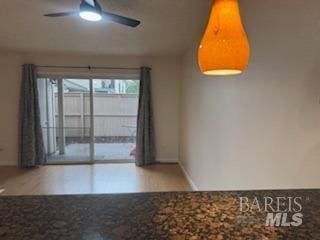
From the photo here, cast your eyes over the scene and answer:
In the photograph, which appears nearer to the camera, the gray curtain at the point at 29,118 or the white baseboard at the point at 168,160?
the gray curtain at the point at 29,118

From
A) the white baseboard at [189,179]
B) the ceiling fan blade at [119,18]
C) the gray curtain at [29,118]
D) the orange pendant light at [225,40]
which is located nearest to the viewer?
the orange pendant light at [225,40]

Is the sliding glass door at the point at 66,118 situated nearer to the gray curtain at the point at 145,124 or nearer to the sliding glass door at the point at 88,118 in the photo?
the sliding glass door at the point at 88,118

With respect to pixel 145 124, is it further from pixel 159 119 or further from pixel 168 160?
pixel 168 160

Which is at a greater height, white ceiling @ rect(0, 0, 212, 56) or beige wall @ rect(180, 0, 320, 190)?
white ceiling @ rect(0, 0, 212, 56)

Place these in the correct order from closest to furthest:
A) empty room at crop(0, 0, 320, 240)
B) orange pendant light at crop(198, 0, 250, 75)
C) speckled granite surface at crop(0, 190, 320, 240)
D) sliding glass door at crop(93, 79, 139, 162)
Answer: speckled granite surface at crop(0, 190, 320, 240), empty room at crop(0, 0, 320, 240), orange pendant light at crop(198, 0, 250, 75), sliding glass door at crop(93, 79, 139, 162)

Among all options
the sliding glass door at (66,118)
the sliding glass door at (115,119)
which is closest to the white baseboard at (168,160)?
the sliding glass door at (115,119)

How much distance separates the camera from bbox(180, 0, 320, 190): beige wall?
60.5 inches

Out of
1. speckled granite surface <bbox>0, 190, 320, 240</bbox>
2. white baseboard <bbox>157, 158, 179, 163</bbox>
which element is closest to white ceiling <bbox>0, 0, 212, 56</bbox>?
white baseboard <bbox>157, 158, 179, 163</bbox>

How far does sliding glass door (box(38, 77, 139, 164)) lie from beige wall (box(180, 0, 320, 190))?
3224 mm

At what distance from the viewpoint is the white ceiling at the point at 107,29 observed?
313 centimetres

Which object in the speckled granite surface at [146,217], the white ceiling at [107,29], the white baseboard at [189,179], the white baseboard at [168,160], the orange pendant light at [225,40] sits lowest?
the white baseboard at [189,179]

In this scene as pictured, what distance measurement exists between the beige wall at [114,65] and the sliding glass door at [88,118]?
0.42 m

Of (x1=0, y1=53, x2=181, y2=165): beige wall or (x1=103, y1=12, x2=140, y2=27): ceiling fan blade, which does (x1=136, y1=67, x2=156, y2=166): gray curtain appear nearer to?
(x1=0, y1=53, x2=181, y2=165): beige wall

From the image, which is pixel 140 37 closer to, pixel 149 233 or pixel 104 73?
pixel 104 73
